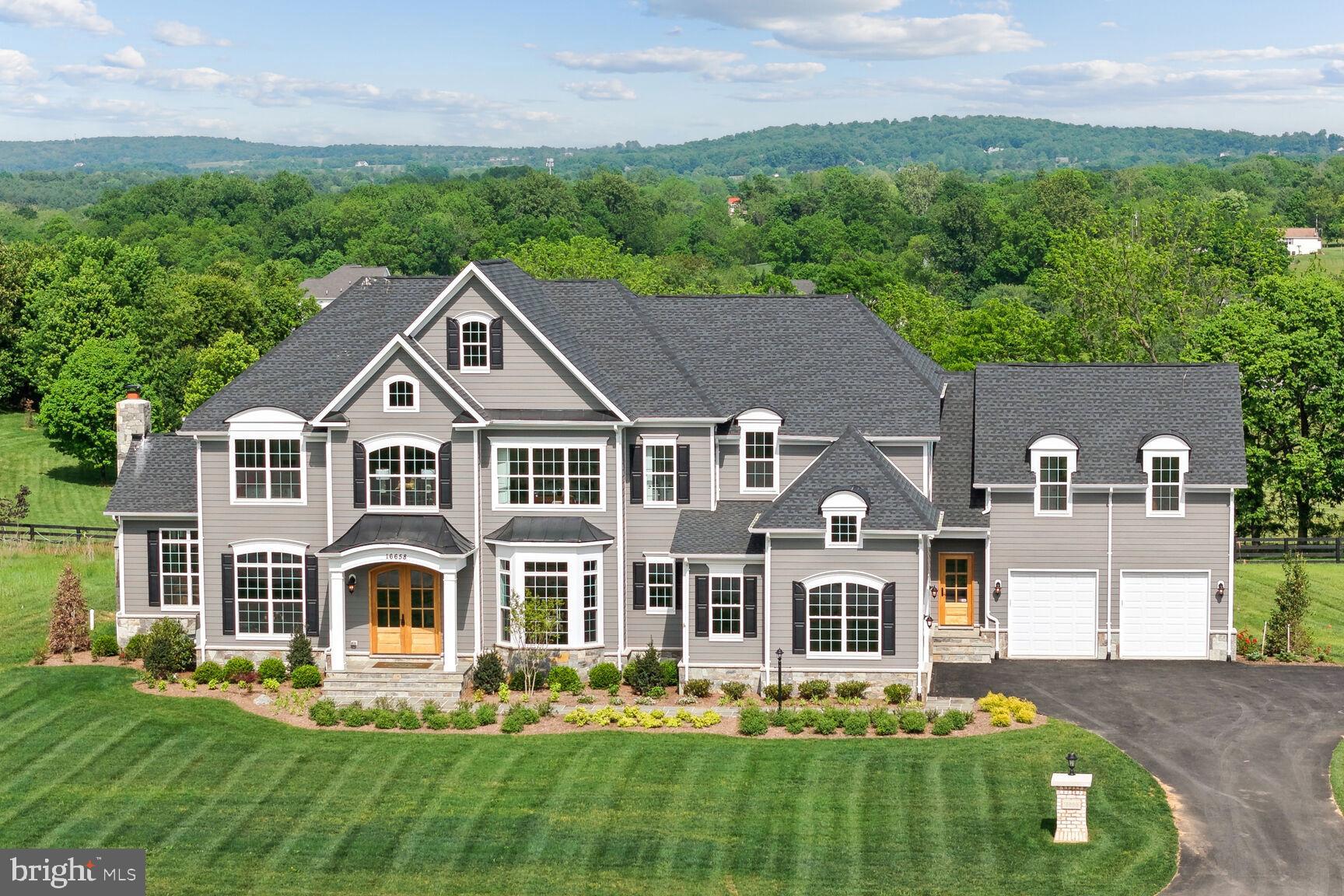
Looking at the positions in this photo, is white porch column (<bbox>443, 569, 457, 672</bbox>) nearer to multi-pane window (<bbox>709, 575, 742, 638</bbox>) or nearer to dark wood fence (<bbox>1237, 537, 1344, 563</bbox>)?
multi-pane window (<bbox>709, 575, 742, 638</bbox>)

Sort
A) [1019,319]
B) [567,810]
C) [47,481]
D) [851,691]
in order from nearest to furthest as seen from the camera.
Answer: [567,810], [851,691], [1019,319], [47,481]

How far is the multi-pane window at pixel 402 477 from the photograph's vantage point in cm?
3794

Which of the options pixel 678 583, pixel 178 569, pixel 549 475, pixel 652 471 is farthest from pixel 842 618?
pixel 178 569

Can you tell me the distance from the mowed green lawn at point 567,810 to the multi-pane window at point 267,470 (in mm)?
6010

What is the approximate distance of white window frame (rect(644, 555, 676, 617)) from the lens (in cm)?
3869

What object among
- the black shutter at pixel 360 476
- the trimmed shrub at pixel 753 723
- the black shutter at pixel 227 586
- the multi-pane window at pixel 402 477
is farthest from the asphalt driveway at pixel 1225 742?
the black shutter at pixel 227 586

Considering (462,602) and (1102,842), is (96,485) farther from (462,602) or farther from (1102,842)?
(1102,842)

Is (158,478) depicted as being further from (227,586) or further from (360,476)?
(360,476)

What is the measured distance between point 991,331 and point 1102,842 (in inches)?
1847

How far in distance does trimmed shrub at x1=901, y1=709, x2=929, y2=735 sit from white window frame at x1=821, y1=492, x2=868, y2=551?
14.4 ft

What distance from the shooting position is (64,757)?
32562 mm

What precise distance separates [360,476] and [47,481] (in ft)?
180

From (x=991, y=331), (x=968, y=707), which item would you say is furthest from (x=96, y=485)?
(x=968, y=707)

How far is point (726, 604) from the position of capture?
123 ft
